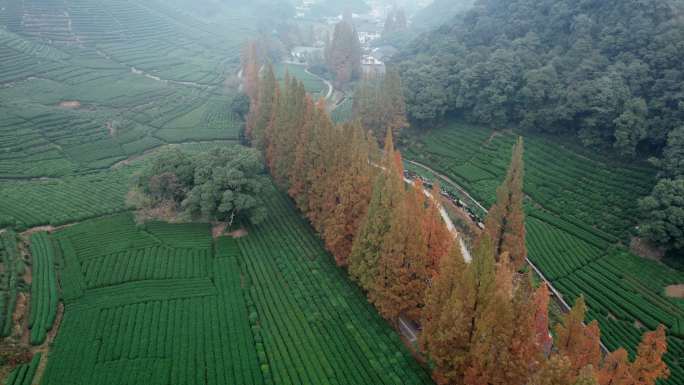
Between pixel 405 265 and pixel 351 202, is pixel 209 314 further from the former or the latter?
pixel 405 265

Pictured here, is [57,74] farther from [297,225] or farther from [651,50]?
[651,50]

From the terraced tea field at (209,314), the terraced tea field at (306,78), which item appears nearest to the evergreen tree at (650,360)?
the terraced tea field at (209,314)

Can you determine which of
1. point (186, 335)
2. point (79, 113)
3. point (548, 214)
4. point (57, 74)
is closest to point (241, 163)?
point (186, 335)

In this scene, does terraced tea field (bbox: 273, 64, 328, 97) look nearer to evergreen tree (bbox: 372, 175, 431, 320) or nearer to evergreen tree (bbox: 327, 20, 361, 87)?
evergreen tree (bbox: 327, 20, 361, 87)

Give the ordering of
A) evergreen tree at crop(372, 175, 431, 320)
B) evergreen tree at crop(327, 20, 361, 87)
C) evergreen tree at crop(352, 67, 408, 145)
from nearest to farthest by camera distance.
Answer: evergreen tree at crop(372, 175, 431, 320) < evergreen tree at crop(352, 67, 408, 145) < evergreen tree at crop(327, 20, 361, 87)

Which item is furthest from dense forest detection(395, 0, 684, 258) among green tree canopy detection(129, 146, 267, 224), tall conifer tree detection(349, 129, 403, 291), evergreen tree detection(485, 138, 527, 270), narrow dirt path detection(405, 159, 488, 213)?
green tree canopy detection(129, 146, 267, 224)

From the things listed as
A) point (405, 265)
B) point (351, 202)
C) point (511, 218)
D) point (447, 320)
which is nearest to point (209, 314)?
point (351, 202)
